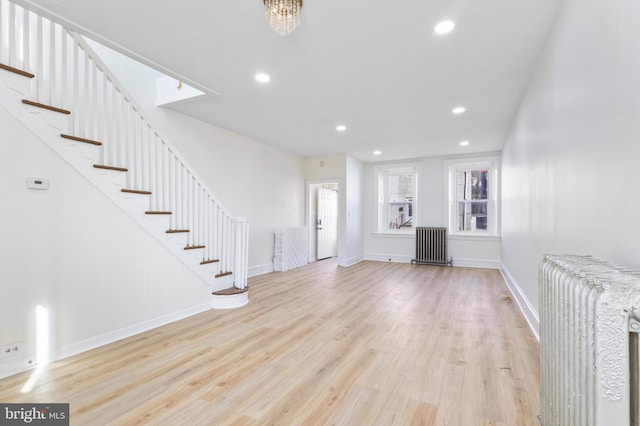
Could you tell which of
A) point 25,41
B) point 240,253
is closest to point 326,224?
point 240,253

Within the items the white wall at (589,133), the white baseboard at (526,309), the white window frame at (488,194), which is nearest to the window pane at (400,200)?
the white window frame at (488,194)

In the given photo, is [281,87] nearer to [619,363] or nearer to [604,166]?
[604,166]

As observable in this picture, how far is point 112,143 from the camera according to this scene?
2.80 m

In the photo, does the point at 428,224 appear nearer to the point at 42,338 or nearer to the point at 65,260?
the point at 65,260

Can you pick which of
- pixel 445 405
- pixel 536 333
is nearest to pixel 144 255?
pixel 445 405

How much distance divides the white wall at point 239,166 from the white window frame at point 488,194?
3.65 m

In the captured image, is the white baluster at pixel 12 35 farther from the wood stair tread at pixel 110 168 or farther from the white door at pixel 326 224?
the white door at pixel 326 224

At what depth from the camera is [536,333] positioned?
104 inches

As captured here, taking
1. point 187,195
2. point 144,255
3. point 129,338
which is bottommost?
point 129,338

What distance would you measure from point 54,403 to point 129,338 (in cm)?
99

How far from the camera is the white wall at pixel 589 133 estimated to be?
1.17m

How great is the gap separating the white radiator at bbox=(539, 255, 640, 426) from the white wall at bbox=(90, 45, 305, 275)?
384 cm

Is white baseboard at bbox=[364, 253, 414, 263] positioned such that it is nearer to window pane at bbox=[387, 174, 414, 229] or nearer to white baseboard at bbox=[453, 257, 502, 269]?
window pane at bbox=[387, 174, 414, 229]

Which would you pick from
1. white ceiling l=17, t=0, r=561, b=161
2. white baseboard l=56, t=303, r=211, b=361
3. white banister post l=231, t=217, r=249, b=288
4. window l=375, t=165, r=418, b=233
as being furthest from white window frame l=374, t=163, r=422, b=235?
white baseboard l=56, t=303, r=211, b=361
